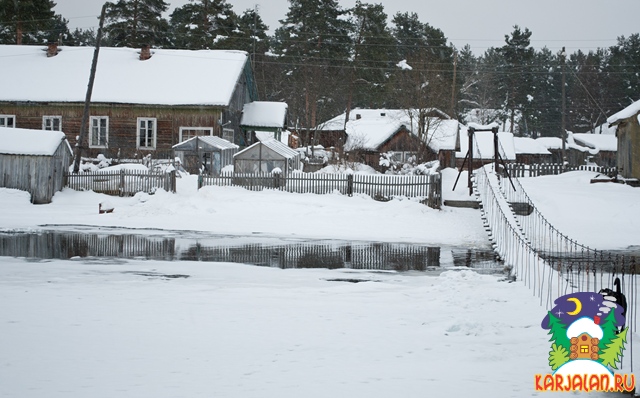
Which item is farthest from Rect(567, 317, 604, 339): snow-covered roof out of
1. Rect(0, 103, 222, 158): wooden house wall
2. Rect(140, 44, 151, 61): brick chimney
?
Rect(140, 44, 151, 61): brick chimney

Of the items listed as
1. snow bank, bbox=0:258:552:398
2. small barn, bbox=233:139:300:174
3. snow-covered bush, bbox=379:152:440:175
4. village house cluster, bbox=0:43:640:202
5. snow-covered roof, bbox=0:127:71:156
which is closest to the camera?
snow bank, bbox=0:258:552:398

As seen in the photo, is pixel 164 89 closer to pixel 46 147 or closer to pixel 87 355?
pixel 46 147

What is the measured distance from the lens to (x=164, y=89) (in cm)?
4216

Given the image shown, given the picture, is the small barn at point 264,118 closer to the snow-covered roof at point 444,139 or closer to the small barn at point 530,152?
the snow-covered roof at point 444,139

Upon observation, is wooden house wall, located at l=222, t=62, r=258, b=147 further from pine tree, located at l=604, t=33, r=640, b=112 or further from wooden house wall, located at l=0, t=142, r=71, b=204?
pine tree, located at l=604, t=33, r=640, b=112

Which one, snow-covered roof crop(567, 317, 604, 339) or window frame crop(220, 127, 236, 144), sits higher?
window frame crop(220, 127, 236, 144)

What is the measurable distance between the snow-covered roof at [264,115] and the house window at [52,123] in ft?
37.8

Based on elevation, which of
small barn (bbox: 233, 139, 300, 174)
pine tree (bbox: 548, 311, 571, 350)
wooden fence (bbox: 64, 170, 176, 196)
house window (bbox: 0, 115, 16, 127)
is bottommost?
pine tree (bbox: 548, 311, 571, 350)

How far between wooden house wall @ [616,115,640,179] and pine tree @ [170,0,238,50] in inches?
1508

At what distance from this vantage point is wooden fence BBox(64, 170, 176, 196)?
95.0ft

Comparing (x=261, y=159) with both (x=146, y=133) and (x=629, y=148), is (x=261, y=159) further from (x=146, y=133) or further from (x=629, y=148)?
(x=629, y=148)

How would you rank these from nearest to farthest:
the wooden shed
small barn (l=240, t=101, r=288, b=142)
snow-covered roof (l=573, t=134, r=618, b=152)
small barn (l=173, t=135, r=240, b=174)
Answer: the wooden shed
small barn (l=173, t=135, r=240, b=174)
small barn (l=240, t=101, r=288, b=142)
snow-covered roof (l=573, t=134, r=618, b=152)

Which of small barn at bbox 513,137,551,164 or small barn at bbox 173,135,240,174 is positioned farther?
small barn at bbox 513,137,551,164

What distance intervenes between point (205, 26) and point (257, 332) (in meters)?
55.7
